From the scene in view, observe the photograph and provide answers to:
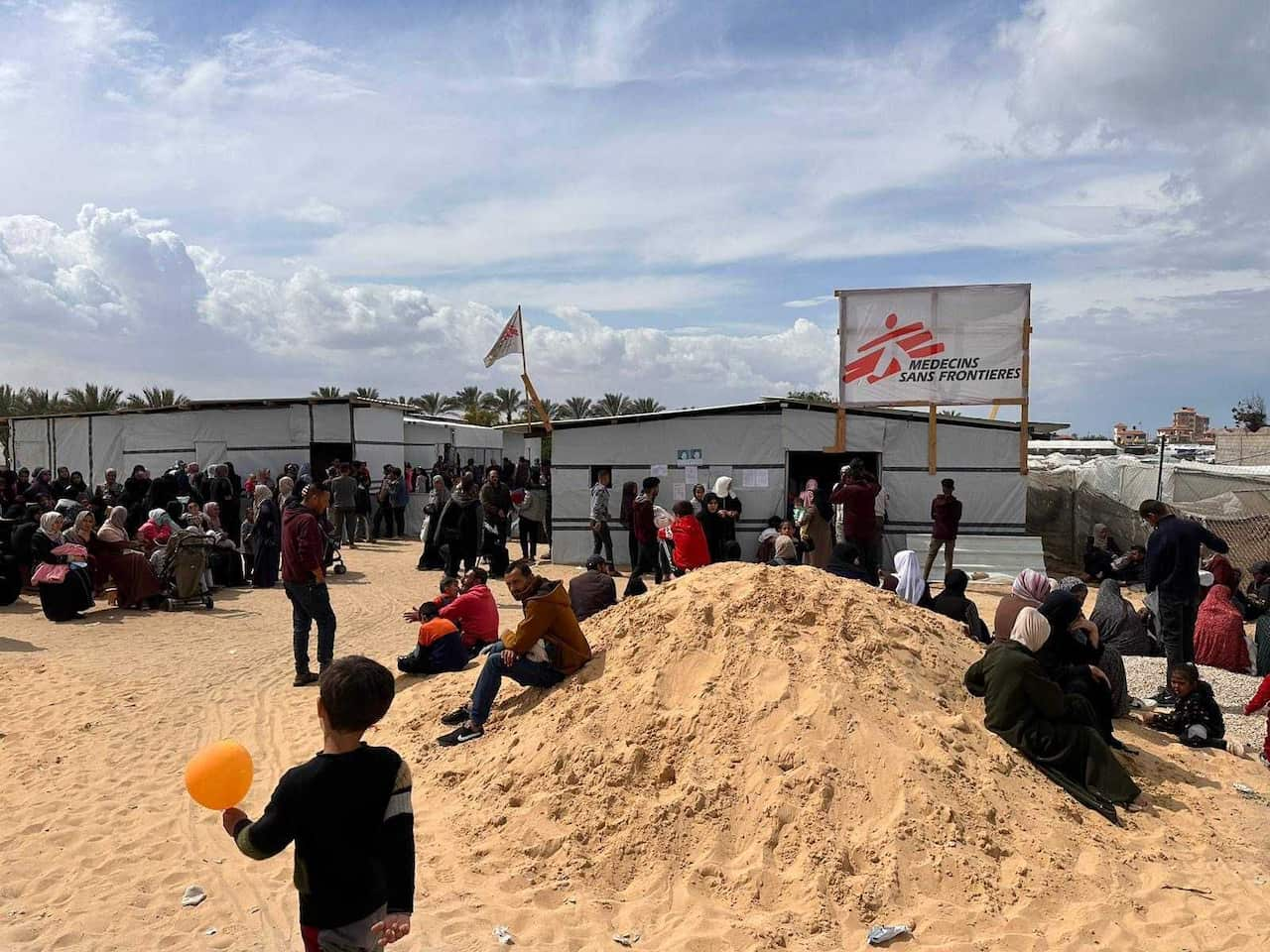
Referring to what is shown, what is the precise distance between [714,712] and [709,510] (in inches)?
291

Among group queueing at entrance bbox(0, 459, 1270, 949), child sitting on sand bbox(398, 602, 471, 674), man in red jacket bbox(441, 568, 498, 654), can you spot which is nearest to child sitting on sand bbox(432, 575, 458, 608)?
group queueing at entrance bbox(0, 459, 1270, 949)

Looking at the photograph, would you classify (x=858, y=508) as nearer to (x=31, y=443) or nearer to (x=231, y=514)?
(x=231, y=514)

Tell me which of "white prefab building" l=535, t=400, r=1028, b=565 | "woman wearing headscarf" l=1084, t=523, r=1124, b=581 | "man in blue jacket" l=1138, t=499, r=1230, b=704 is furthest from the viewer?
"white prefab building" l=535, t=400, r=1028, b=565

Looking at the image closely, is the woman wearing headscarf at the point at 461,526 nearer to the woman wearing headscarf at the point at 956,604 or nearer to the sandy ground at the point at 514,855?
the sandy ground at the point at 514,855

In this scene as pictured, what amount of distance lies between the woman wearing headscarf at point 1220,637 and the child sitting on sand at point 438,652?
7.20 m

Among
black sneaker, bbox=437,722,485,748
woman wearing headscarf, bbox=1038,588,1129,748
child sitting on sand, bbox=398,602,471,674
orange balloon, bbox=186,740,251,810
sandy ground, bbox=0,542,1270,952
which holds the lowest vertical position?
sandy ground, bbox=0,542,1270,952

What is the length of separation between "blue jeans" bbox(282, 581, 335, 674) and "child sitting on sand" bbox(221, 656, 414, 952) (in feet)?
18.9

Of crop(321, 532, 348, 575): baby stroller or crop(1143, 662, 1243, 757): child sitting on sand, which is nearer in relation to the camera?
crop(1143, 662, 1243, 757): child sitting on sand

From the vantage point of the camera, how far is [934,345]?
14.7m

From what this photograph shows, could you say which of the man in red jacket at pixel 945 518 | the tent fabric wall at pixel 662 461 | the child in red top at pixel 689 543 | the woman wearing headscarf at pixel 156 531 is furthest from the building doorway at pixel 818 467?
the woman wearing headscarf at pixel 156 531

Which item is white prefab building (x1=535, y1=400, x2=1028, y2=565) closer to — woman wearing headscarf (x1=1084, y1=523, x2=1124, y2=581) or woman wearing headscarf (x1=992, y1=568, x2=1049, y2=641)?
woman wearing headscarf (x1=1084, y1=523, x2=1124, y2=581)

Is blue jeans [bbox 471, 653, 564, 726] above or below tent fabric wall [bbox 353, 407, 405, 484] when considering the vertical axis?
below

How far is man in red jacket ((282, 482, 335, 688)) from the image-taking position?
315 inches

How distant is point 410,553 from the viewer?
18203mm
